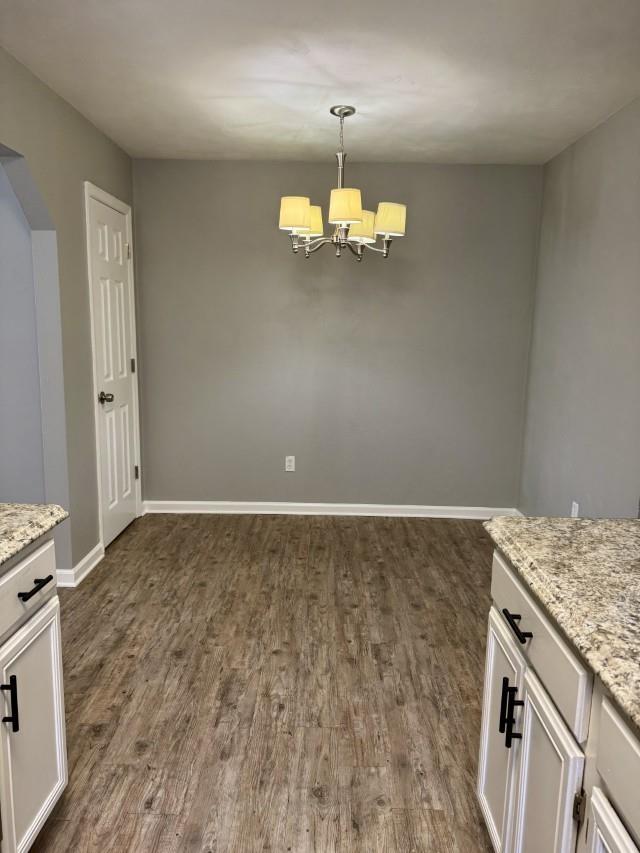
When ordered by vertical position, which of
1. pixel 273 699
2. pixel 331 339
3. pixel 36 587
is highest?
pixel 331 339

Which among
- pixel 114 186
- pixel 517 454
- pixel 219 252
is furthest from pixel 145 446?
pixel 517 454

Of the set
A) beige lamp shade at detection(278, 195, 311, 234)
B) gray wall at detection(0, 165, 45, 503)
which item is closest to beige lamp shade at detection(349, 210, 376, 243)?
beige lamp shade at detection(278, 195, 311, 234)

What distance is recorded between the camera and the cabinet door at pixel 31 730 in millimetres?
1368

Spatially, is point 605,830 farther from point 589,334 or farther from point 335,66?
point 589,334

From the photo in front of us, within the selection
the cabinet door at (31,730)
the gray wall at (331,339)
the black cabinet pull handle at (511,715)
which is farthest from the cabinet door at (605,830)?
the gray wall at (331,339)

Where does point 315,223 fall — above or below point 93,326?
above

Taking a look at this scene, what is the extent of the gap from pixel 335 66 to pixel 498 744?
2592 mm

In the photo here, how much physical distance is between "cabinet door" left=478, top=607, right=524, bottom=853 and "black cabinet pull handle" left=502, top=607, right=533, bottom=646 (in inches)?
2.0

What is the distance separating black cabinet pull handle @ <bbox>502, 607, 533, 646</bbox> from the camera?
1.38 m

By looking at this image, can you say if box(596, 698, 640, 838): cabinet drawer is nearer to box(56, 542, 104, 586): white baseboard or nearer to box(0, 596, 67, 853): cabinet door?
box(0, 596, 67, 853): cabinet door

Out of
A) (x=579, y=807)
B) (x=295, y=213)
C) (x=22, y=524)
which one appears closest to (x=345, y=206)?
(x=295, y=213)

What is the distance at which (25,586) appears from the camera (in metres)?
1.48

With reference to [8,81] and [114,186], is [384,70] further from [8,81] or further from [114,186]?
[114,186]

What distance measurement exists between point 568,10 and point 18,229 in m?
2.62
